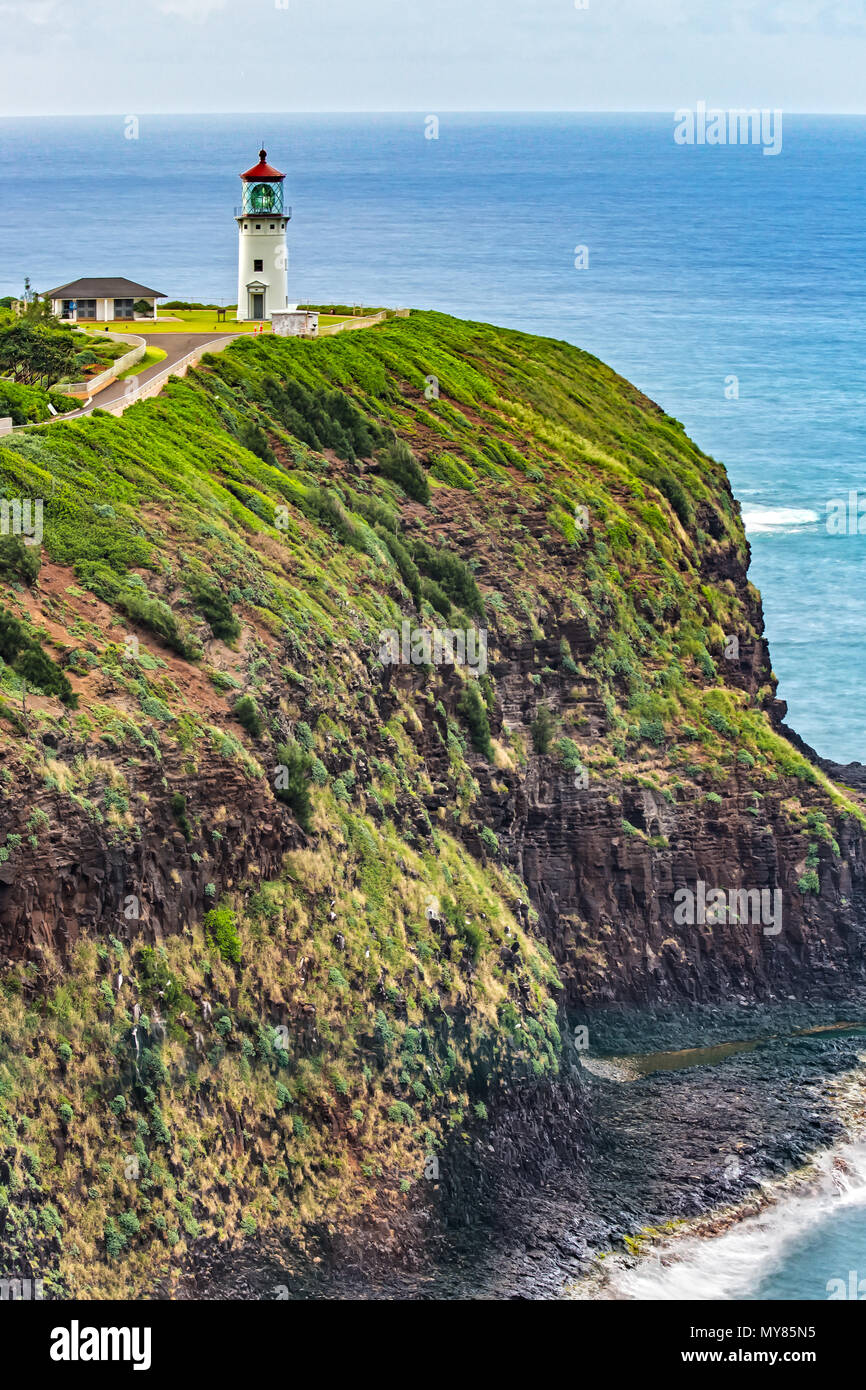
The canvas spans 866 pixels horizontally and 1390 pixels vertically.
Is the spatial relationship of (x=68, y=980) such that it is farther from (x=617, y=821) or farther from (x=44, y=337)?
(x=44, y=337)

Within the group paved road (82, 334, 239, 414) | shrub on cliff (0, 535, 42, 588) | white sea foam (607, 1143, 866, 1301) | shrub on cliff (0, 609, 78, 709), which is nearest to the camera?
shrub on cliff (0, 609, 78, 709)

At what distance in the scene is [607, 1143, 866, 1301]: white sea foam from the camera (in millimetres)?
54844

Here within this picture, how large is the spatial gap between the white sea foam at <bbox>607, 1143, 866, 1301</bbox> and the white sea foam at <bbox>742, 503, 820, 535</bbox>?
78835mm

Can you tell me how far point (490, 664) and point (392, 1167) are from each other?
74.5 ft

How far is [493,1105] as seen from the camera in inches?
2386

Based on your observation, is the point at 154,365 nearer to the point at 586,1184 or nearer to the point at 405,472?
the point at 405,472

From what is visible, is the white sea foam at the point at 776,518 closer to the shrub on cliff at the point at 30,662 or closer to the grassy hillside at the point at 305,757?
the grassy hillside at the point at 305,757

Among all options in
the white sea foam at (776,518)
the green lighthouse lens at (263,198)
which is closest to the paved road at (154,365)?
the green lighthouse lens at (263,198)

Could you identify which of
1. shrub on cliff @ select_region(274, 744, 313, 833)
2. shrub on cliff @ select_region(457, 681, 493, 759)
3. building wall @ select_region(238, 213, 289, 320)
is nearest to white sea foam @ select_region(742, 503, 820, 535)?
building wall @ select_region(238, 213, 289, 320)

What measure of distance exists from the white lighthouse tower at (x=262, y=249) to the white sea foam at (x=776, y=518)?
173 ft

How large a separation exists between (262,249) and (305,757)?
39832 mm

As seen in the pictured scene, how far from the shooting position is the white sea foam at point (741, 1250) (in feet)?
180

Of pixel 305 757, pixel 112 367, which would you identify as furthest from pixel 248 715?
pixel 112 367

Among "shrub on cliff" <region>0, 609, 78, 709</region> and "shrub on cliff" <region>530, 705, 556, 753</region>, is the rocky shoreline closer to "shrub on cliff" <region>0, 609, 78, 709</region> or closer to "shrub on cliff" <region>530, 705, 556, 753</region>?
"shrub on cliff" <region>530, 705, 556, 753</region>
